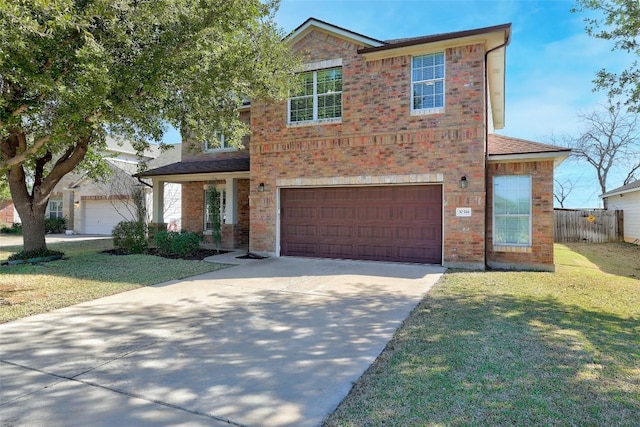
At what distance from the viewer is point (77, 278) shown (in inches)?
354

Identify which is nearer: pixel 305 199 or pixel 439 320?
pixel 439 320

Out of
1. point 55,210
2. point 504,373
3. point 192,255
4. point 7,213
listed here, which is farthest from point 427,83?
point 7,213

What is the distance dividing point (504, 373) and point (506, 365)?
22cm

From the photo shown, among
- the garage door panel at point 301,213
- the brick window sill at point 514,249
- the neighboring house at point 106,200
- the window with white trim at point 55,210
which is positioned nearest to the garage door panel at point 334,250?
the garage door panel at point 301,213

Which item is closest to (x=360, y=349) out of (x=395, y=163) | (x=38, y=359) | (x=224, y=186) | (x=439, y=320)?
(x=439, y=320)

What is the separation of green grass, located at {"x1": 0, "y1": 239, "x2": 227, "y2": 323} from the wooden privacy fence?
62.8 ft

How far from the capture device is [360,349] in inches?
179

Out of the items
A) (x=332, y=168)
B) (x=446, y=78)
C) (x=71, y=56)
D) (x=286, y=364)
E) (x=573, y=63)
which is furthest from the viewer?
(x=573, y=63)

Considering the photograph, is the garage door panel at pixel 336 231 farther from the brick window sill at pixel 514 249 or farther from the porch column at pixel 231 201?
the porch column at pixel 231 201

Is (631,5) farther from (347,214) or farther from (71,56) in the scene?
(71,56)

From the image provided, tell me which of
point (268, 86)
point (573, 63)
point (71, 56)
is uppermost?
point (573, 63)

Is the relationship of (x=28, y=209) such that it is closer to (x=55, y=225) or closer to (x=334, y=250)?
(x=334, y=250)

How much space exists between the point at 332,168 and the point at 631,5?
756cm

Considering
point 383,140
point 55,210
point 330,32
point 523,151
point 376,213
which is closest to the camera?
point 523,151
